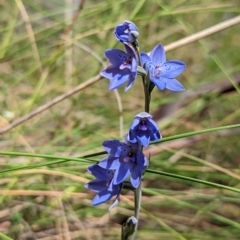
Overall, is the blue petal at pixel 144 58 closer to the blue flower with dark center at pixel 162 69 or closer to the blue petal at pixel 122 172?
the blue flower with dark center at pixel 162 69

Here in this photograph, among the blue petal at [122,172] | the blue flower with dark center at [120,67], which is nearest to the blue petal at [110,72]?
the blue flower with dark center at [120,67]

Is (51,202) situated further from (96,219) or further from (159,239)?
(159,239)

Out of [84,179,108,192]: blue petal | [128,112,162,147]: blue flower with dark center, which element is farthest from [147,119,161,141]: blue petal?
[84,179,108,192]: blue petal

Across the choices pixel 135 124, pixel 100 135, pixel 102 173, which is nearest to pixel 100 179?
pixel 102 173

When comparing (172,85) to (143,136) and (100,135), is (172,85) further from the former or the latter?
(100,135)

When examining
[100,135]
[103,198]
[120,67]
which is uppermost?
[100,135]
